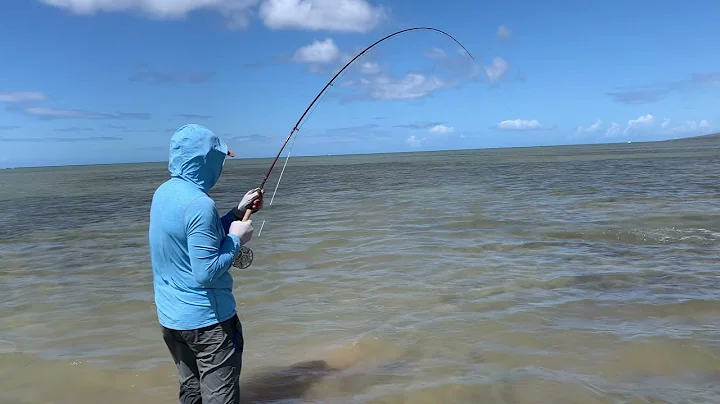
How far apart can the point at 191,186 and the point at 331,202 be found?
1747 cm

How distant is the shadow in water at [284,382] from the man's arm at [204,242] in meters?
2.08

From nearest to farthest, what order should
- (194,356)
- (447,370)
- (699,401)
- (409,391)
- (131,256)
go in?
(194,356)
(699,401)
(409,391)
(447,370)
(131,256)

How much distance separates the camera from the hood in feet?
9.34

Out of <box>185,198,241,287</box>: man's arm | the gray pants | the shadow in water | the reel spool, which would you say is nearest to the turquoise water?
the shadow in water

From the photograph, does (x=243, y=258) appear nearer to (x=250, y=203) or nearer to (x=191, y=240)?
(x=250, y=203)

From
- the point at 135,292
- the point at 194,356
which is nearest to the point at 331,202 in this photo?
the point at 135,292

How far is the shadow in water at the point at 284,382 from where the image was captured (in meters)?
4.50

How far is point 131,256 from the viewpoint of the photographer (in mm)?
10781

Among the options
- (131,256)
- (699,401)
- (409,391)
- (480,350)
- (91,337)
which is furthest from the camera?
(131,256)

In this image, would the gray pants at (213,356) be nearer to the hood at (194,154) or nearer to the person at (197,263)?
the person at (197,263)

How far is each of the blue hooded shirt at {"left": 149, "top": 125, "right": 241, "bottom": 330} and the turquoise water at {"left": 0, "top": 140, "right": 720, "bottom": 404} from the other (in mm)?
1841

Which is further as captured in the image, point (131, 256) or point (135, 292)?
point (131, 256)

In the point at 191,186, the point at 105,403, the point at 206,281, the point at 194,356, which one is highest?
the point at 191,186

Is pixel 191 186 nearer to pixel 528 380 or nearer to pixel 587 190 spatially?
pixel 528 380
